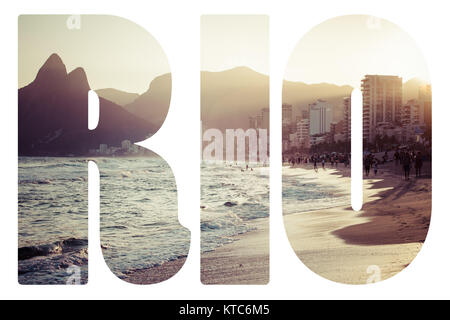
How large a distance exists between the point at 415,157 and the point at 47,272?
4013 mm

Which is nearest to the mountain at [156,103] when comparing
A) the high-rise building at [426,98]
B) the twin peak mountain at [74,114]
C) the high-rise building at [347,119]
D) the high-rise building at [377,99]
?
the twin peak mountain at [74,114]

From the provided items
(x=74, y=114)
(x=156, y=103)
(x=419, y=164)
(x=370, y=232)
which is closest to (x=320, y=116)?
(x=419, y=164)

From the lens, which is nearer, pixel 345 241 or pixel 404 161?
pixel 345 241

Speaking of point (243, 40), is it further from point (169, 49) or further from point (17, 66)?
point (17, 66)

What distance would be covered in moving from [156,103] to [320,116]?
5.72 ft

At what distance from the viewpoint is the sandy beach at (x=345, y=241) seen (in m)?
4.70

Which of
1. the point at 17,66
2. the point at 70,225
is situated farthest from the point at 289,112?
the point at 17,66

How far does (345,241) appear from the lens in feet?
15.6

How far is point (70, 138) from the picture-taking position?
4.89 m

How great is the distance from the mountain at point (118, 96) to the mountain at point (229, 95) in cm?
75

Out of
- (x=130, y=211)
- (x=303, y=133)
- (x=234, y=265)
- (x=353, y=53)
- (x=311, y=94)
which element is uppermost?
(x=353, y=53)

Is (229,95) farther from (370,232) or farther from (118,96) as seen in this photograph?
(370,232)
